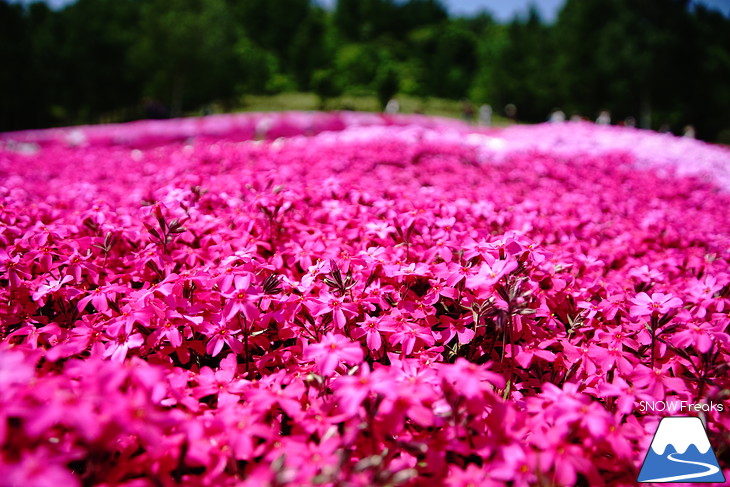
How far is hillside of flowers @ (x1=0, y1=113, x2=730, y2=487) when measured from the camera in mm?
1296

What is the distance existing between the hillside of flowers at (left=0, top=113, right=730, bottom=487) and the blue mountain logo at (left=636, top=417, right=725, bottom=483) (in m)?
0.04

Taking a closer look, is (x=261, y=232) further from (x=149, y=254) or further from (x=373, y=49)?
(x=373, y=49)

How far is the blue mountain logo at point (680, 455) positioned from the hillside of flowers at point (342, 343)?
0.13 ft

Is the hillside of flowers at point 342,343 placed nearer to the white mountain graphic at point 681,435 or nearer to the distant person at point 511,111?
the white mountain graphic at point 681,435

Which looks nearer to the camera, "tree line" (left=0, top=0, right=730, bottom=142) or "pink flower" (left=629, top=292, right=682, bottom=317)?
"pink flower" (left=629, top=292, right=682, bottom=317)

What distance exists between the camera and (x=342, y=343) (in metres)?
1.57

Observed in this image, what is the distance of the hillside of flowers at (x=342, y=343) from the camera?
130cm

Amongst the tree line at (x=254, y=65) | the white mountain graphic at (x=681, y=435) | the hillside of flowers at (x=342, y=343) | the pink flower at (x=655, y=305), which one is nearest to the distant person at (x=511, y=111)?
the tree line at (x=254, y=65)

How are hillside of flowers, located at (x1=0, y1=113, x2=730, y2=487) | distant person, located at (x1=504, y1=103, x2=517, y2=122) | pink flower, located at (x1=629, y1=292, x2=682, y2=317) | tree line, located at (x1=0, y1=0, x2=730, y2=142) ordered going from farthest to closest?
distant person, located at (x1=504, y1=103, x2=517, y2=122)
tree line, located at (x1=0, y1=0, x2=730, y2=142)
pink flower, located at (x1=629, y1=292, x2=682, y2=317)
hillside of flowers, located at (x1=0, y1=113, x2=730, y2=487)

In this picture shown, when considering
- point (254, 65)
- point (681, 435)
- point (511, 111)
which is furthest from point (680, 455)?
point (254, 65)

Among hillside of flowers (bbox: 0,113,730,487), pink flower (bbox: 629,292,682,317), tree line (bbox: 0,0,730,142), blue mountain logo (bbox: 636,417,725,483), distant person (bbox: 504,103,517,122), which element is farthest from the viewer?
distant person (bbox: 504,103,517,122)

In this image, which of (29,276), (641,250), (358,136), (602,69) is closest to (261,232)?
(29,276)

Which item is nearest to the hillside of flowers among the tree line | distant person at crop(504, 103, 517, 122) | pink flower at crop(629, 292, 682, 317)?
pink flower at crop(629, 292, 682, 317)

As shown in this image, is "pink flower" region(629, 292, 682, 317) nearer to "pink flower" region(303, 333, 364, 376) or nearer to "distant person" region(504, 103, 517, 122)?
"pink flower" region(303, 333, 364, 376)
